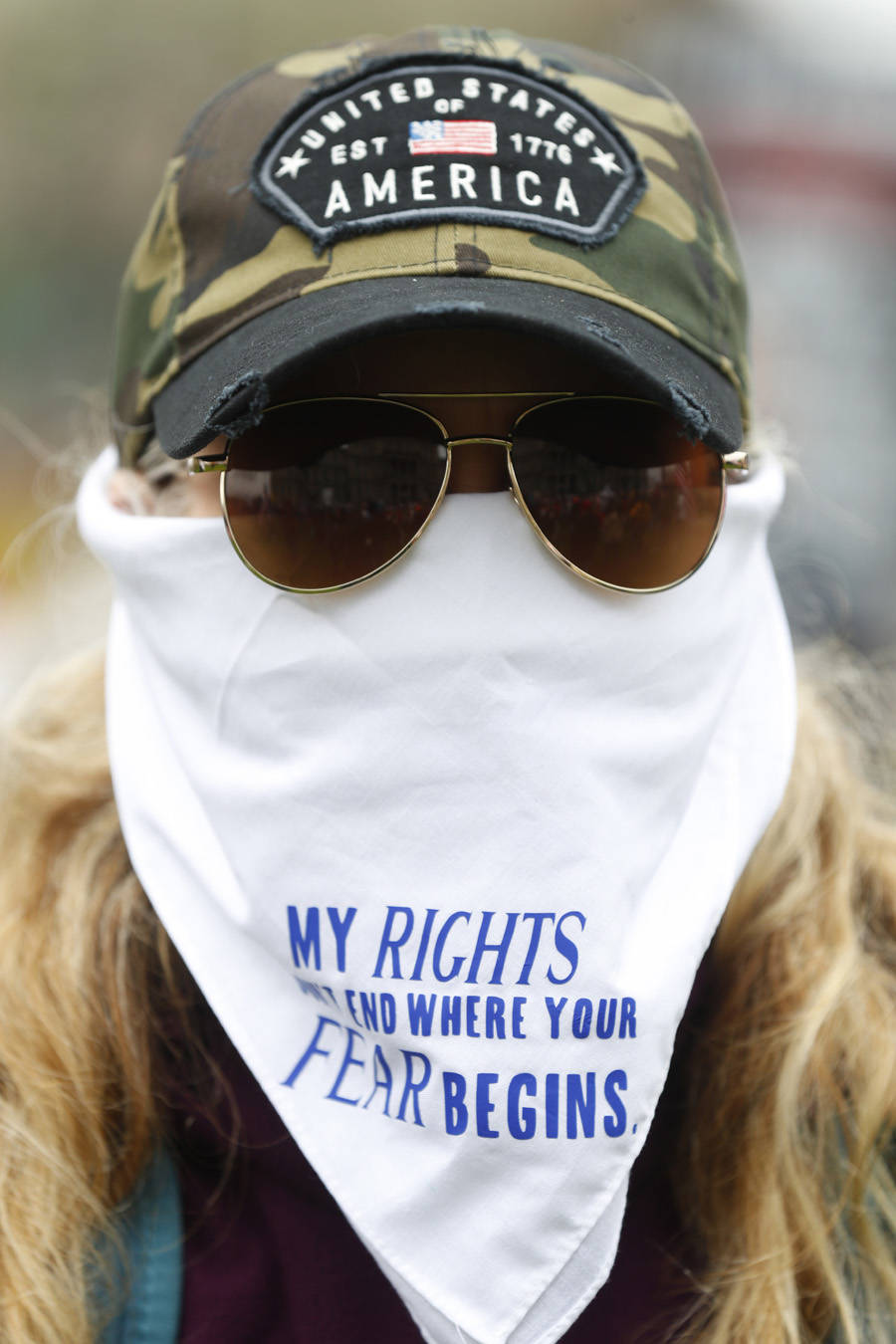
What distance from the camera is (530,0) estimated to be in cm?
906

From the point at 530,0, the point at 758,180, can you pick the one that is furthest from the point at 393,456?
the point at 530,0

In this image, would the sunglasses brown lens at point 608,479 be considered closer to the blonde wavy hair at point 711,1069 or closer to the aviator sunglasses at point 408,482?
the aviator sunglasses at point 408,482

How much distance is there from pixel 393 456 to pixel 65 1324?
1.03m

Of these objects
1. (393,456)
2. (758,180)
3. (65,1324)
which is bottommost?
(65,1324)

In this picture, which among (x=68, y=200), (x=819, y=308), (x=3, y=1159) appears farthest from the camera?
(x=68, y=200)

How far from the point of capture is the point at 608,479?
1.27 meters

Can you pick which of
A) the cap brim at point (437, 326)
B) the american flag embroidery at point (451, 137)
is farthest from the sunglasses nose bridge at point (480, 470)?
the american flag embroidery at point (451, 137)

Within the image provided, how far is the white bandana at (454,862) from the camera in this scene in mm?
1190

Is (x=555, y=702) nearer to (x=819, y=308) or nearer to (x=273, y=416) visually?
(x=273, y=416)

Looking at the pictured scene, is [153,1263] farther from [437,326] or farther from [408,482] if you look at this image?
[437,326]

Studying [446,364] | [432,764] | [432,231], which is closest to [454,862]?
[432,764]

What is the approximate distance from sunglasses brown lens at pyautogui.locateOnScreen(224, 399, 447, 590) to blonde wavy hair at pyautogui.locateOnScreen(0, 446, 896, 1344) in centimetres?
58

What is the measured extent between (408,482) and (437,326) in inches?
7.8

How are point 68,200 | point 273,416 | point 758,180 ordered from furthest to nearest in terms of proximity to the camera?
point 68,200 → point 758,180 → point 273,416
